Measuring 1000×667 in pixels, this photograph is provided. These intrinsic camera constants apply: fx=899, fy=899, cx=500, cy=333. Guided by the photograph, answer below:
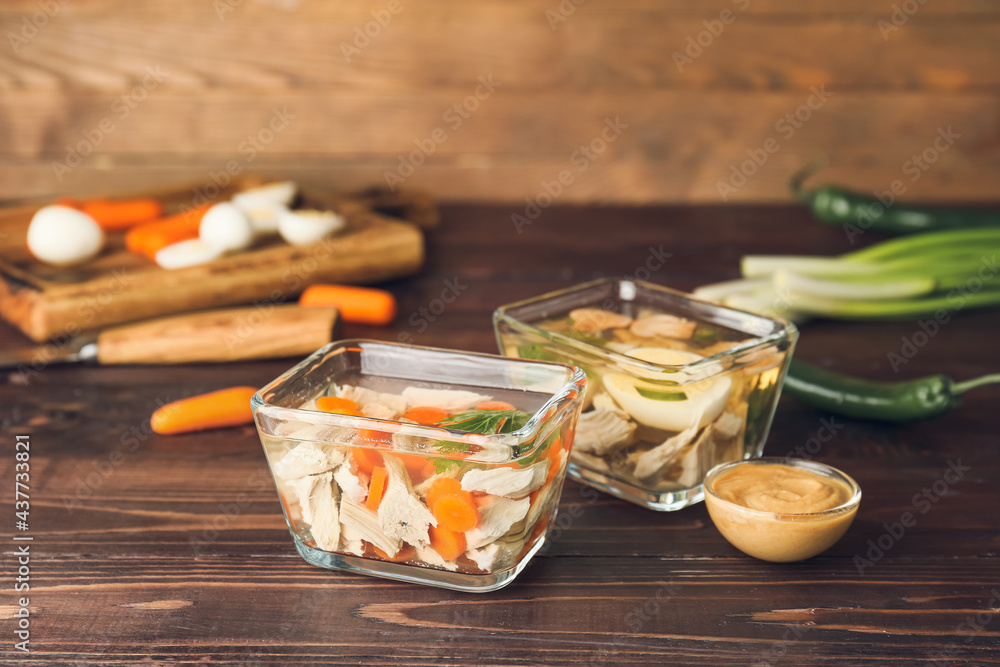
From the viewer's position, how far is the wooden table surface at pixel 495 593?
0.73m

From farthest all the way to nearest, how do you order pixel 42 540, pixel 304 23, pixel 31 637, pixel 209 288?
pixel 304 23 → pixel 209 288 → pixel 42 540 → pixel 31 637

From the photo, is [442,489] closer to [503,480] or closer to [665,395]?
[503,480]

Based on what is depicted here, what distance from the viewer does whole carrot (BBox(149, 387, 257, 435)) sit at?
113cm

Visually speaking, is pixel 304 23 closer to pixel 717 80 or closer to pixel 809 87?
pixel 717 80

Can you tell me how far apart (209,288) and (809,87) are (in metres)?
1.65

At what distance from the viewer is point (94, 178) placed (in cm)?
240

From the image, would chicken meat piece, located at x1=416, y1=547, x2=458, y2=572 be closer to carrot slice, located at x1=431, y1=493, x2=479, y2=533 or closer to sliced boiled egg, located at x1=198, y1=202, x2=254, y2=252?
carrot slice, located at x1=431, y1=493, x2=479, y2=533

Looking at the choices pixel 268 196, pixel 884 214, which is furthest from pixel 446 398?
pixel 884 214

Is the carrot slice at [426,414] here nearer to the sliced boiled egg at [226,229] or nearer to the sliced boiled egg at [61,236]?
the sliced boiled egg at [226,229]

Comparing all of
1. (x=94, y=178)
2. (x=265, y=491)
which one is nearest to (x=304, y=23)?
(x=94, y=178)

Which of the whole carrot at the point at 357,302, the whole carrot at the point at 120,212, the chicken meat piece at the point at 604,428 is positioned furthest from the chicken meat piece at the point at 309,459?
the whole carrot at the point at 120,212

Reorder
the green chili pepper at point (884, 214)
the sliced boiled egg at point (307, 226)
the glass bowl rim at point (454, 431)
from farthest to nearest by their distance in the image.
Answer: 1. the green chili pepper at point (884, 214)
2. the sliced boiled egg at point (307, 226)
3. the glass bowl rim at point (454, 431)

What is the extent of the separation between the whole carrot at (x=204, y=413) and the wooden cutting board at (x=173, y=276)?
0.40 meters

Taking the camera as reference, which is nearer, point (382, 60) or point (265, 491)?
point (265, 491)
